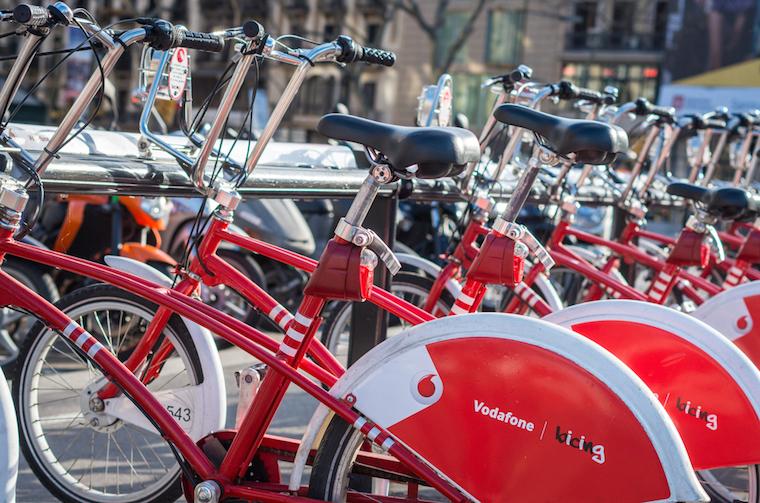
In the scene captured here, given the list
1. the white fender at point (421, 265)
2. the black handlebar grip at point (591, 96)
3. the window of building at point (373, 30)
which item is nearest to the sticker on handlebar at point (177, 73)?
the white fender at point (421, 265)

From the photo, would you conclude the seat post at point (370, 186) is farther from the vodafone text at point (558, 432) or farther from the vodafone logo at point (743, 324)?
the vodafone logo at point (743, 324)

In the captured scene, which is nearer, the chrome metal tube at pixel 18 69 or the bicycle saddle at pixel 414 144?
the bicycle saddle at pixel 414 144

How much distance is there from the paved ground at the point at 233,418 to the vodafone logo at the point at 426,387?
165 cm

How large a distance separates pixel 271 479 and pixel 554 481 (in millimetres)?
737

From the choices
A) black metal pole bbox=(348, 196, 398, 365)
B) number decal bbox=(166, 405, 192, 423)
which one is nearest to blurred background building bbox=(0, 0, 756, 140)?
black metal pole bbox=(348, 196, 398, 365)

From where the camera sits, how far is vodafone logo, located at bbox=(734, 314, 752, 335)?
3820mm

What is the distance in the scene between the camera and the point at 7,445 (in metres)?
2.47

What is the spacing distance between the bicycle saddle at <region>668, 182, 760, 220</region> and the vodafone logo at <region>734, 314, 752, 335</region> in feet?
2.16

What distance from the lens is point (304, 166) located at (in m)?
4.09

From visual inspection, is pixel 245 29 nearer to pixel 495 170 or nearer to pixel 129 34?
pixel 129 34

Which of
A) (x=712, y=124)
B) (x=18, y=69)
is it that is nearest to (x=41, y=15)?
(x=18, y=69)

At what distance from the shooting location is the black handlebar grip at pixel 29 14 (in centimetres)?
259

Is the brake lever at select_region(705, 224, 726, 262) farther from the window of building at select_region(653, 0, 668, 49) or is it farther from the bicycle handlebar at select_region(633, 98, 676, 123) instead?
the window of building at select_region(653, 0, 668, 49)

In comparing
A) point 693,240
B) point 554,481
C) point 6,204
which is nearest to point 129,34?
point 6,204
